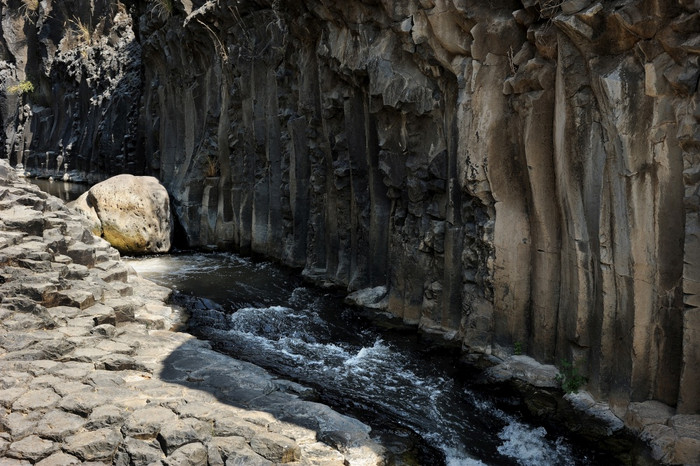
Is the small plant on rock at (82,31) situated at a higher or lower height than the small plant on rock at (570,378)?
higher

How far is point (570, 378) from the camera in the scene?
284 inches

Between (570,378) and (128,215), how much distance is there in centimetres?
1186

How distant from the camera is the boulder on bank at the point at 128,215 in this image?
15859 millimetres

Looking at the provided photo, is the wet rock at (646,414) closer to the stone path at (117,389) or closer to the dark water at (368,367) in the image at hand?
the dark water at (368,367)

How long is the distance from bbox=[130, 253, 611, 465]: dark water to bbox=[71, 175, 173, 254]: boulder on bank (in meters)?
2.98

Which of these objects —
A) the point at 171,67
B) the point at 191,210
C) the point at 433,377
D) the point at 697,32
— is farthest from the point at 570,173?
the point at 171,67

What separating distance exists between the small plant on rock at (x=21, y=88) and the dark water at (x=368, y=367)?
26885mm

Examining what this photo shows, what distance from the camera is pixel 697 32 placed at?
18.7 ft

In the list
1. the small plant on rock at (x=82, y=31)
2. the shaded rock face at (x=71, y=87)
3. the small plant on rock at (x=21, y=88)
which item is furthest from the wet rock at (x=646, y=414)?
the small plant on rock at (x=21, y=88)

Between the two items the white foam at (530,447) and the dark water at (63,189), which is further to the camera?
the dark water at (63,189)

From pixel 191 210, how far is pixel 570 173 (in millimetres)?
12311

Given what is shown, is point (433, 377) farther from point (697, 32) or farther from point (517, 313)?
point (697, 32)

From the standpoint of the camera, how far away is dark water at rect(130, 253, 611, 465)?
6.60 m

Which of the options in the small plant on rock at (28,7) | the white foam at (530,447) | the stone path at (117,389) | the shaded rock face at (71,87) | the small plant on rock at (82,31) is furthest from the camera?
the small plant on rock at (28,7)
